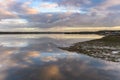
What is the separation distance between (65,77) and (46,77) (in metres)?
1.57

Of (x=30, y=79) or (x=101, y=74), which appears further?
(x=101, y=74)

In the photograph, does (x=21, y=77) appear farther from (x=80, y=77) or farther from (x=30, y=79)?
(x=80, y=77)

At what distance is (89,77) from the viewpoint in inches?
756

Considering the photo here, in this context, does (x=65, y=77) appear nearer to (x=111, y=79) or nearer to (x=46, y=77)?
(x=46, y=77)

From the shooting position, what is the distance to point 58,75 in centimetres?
2030

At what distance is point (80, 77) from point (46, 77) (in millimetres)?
2795

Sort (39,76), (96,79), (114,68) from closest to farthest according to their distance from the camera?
(96,79)
(39,76)
(114,68)

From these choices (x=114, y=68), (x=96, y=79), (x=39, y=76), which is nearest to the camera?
(x=96, y=79)

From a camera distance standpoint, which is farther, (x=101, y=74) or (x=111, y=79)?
(x=101, y=74)

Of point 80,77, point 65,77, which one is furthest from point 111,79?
point 65,77

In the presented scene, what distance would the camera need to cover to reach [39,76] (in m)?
20.0

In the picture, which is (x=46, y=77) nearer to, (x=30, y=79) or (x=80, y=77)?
(x=30, y=79)

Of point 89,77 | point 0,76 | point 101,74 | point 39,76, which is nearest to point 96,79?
point 89,77

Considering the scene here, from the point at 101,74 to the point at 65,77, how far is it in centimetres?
339
